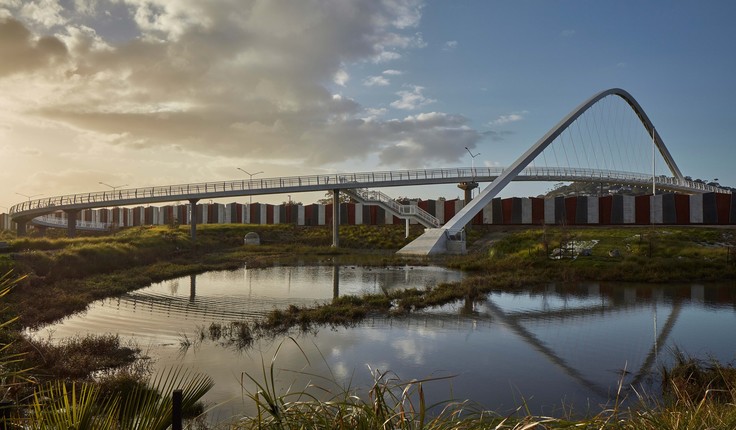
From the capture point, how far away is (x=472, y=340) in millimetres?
14180

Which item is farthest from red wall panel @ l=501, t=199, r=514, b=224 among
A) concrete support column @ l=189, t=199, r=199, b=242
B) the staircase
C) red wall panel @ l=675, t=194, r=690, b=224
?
concrete support column @ l=189, t=199, r=199, b=242

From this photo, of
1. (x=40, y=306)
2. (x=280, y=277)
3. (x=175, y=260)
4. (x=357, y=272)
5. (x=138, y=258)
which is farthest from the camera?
(x=175, y=260)

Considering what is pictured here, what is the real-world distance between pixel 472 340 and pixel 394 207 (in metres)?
44.0

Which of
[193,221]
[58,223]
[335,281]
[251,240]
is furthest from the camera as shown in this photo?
[58,223]

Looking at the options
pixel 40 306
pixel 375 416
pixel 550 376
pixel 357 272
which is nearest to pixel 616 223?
pixel 357 272

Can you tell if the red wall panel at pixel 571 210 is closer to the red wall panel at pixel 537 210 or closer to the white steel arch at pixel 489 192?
the red wall panel at pixel 537 210

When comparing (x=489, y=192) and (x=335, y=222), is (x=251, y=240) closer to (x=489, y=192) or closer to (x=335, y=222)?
(x=335, y=222)

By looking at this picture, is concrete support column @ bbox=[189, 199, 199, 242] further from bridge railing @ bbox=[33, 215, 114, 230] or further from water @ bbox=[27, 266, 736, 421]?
water @ bbox=[27, 266, 736, 421]

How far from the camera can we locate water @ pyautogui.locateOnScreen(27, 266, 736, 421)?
10156 millimetres

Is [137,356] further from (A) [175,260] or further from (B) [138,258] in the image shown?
(A) [175,260]

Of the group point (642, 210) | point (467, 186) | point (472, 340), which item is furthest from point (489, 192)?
point (472, 340)

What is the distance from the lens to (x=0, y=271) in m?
20.2

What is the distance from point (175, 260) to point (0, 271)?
65.8ft

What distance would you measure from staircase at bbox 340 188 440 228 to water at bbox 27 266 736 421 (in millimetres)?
31692
